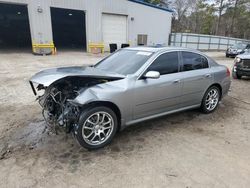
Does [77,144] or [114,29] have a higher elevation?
[114,29]

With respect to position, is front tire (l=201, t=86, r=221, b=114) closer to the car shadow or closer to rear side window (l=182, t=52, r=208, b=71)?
the car shadow

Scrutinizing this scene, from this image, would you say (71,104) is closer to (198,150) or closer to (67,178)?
(67,178)

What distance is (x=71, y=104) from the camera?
3250 millimetres

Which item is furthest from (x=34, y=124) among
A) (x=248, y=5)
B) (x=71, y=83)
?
(x=248, y=5)

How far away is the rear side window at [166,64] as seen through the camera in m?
3.99

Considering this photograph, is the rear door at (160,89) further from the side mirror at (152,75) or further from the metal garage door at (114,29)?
the metal garage door at (114,29)

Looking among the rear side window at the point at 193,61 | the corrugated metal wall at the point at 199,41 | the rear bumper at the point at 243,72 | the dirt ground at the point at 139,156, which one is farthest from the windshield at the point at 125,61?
the corrugated metal wall at the point at 199,41

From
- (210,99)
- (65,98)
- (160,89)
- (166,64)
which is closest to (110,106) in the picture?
(65,98)

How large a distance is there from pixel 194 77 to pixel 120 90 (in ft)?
6.13

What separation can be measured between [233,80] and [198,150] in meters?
6.74

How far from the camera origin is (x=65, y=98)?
3.47m

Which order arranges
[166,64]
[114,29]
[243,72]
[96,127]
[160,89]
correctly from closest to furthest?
1. [96,127]
2. [160,89]
3. [166,64]
4. [243,72]
5. [114,29]

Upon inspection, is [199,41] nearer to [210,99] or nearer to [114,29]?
[114,29]

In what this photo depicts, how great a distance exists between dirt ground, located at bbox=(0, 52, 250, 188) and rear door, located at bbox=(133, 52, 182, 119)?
0.47 meters
